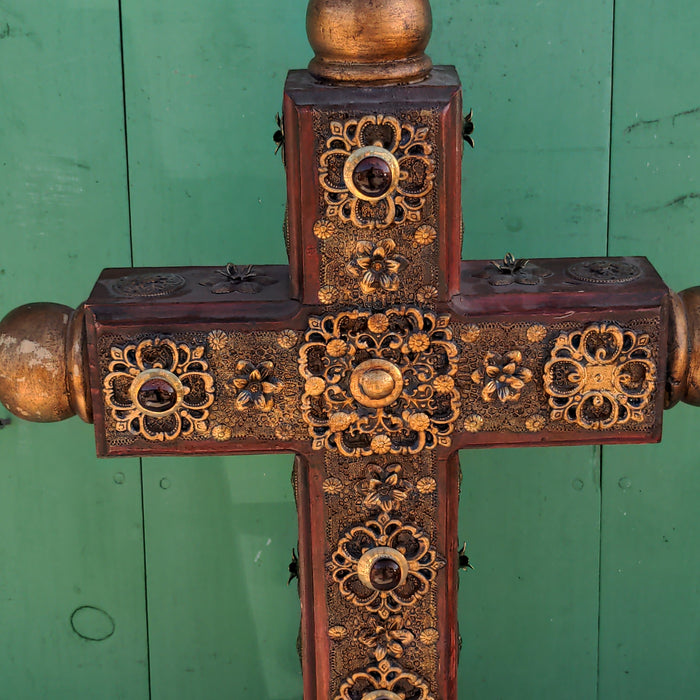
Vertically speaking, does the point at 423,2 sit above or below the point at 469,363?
above

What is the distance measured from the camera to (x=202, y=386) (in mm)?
1395

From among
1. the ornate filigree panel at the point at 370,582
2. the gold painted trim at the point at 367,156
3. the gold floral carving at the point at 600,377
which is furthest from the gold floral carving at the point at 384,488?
the gold painted trim at the point at 367,156

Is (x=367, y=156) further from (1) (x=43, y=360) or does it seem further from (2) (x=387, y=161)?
(1) (x=43, y=360)

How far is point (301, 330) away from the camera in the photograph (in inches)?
54.1

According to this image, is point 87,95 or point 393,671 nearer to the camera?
point 393,671

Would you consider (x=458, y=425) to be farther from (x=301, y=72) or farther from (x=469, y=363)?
(x=301, y=72)

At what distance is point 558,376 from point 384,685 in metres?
0.45

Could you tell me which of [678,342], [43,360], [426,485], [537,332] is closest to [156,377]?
[43,360]

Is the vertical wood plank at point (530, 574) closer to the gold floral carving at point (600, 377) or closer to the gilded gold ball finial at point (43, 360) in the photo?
the gold floral carving at point (600, 377)

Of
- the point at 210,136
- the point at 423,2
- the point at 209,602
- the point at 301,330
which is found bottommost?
the point at 209,602

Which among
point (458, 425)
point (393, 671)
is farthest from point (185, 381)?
point (393, 671)

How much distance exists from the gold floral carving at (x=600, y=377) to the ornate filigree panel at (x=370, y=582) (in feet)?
0.59

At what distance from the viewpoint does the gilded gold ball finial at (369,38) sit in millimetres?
1288

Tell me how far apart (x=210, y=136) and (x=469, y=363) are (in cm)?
59
